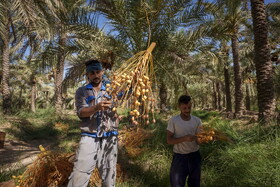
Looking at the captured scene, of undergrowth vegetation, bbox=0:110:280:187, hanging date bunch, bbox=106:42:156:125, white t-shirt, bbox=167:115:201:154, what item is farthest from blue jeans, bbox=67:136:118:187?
white t-shirt, bbox=167:115:201:154

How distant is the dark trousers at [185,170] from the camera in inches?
92.5

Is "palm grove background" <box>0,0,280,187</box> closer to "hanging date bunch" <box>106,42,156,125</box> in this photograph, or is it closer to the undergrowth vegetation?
the undergrowth vegetation

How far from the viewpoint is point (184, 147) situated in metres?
2.45

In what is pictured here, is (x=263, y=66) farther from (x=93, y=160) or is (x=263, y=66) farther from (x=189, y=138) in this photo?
(x=93, y=160)

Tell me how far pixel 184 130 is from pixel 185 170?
0.45m

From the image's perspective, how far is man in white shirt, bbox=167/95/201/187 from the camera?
236 centimetres

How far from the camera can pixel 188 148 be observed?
2.44 metres

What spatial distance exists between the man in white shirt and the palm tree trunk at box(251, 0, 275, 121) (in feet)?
11.9

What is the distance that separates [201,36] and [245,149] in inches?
140

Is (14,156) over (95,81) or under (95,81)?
under

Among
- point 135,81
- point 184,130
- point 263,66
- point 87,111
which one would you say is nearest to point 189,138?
point 184,130

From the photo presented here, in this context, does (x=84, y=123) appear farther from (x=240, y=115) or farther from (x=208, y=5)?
(x=240, y=115)

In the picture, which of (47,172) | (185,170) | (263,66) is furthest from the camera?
(263,66)

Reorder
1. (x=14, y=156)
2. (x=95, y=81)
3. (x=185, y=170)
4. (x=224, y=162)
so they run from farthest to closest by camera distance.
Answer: (x=14, y=156) → (x=224, y=162) → (x=185, y=170) → (x=95, y=81)
